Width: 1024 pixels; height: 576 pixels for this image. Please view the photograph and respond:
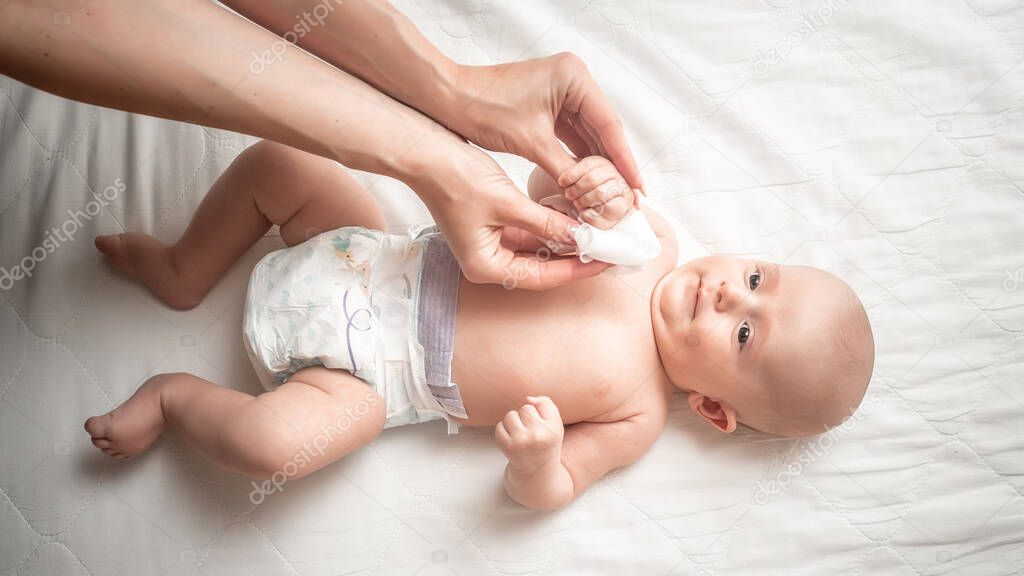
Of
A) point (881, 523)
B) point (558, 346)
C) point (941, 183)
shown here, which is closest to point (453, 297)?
point (558, 346)

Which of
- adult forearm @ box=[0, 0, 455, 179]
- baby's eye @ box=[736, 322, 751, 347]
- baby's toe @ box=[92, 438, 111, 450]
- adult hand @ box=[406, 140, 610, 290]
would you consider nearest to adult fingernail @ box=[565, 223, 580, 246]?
adult hand @ box=[406, 140, 610, 290]

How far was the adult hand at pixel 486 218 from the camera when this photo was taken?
1.02 metres

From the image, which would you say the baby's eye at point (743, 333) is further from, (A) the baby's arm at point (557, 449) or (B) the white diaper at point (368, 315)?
(B) the white diaper at point (368, 315)

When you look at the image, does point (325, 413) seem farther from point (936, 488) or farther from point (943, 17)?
point (943, 17)

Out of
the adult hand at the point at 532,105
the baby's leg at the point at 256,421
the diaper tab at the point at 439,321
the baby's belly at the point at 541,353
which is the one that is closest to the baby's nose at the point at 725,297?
the baby's belly at the point at 541,353

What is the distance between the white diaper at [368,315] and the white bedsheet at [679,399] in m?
0.12

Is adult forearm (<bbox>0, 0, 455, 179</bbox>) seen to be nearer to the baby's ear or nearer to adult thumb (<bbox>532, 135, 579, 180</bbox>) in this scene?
adult thumb (<bbox>532, 135, 579, 180</bbox>)

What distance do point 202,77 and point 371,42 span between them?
0.87ft

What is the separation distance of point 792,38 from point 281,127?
1.07 m

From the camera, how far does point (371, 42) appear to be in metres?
1.04

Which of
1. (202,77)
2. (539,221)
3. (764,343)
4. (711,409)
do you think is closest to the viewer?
(202,77)

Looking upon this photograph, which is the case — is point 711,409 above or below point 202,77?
below

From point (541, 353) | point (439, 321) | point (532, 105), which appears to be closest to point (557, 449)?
point (541, 353)

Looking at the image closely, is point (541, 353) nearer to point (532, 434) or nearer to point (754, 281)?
point (532, 434)
